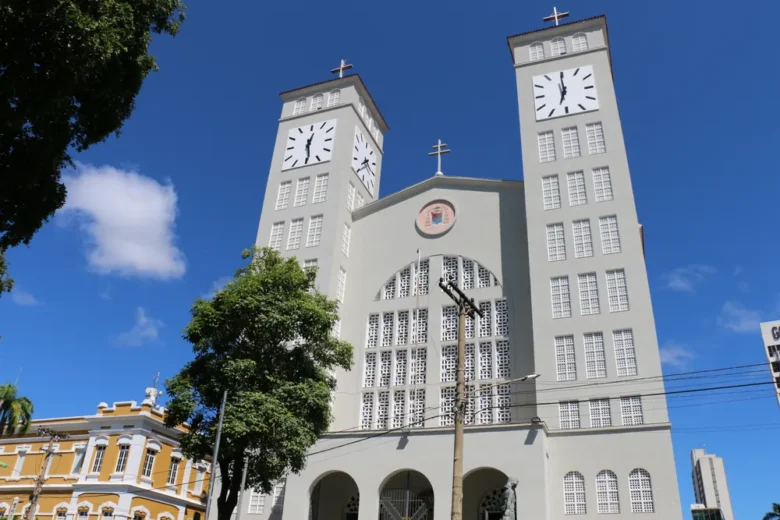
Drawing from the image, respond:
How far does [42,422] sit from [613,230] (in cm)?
2948

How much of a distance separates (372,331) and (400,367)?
244 centimetres

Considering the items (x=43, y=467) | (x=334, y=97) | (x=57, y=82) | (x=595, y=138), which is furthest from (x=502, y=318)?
(x=43, y=467)


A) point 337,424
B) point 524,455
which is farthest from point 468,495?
point 337,424

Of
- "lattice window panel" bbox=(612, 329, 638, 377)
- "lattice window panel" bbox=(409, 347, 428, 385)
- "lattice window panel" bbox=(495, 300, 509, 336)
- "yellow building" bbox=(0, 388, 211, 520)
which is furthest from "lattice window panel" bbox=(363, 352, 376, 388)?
"lattice window panel" bbox=(612, 329, 638, 377)

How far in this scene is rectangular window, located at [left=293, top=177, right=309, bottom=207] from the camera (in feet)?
108

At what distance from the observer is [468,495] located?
2425 cm

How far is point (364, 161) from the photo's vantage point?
3528cm

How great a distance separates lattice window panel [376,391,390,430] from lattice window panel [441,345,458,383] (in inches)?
106

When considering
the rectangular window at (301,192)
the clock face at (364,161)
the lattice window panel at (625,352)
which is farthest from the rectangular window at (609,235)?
the rectangular window at (301,192)

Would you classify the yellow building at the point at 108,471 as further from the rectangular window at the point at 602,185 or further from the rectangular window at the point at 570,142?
the rectangular window at the point at 570,142

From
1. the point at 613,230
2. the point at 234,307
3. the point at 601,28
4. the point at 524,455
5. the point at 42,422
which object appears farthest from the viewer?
the point at 42,422

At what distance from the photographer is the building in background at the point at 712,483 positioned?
328 feet

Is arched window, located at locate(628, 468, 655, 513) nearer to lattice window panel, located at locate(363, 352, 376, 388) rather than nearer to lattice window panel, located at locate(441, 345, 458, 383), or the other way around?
lattice window panel, located at locate(441, 345, 458, 383)

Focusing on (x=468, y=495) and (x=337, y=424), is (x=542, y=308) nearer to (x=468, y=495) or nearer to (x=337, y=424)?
(x=468, y=495)
